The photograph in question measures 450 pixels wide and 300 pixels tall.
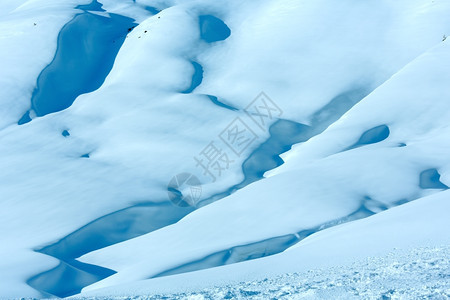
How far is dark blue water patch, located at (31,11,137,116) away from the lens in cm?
888

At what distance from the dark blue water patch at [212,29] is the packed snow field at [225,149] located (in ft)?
0.13

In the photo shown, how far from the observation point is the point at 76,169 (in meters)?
7.04

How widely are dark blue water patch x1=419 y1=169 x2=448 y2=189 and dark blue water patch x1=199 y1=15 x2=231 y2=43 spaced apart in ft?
17.4

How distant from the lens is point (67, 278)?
509cm

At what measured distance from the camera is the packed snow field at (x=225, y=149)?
14.4ft

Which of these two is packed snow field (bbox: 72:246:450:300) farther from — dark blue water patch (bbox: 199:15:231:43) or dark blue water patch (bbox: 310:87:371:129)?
dark blue water patch (bbox: 199:15:231:43)

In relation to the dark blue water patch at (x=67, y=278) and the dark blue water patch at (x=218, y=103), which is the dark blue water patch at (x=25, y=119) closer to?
the dark blue water patch at (x=218, y=103)

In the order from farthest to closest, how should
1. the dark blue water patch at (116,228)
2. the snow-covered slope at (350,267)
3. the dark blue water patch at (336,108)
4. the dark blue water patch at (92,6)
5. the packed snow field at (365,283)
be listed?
1. the dark blue water patch at (92,6)
2. the dark blue water patch at (336,108)
3. the dark blue water patch at (116,228)
4. the snow-covered slope at (350,267)
5. the packed snow field at (365,283)

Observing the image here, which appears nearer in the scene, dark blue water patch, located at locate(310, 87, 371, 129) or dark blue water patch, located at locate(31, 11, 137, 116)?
dark blue water patch, located at locate(310, 87, 371, 129)

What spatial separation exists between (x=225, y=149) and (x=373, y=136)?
6.63ft

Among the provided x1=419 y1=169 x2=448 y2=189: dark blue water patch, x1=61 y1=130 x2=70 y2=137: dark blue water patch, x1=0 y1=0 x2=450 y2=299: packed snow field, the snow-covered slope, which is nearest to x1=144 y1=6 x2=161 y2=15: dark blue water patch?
x1=0 y1=0 x2=450 y2=299: packed snow field

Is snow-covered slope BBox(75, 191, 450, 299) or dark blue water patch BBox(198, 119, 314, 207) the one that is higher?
dark blue water patch BBox(198, 119, 314, 207)

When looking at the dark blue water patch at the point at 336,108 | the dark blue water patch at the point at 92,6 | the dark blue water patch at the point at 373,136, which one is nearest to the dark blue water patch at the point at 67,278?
the dark blue water patch at the point at 373,136

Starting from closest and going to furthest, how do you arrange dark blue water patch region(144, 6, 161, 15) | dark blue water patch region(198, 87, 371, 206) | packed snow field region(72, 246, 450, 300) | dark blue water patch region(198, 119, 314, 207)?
1. packed snow field region(72, 246, 450, 300)
2. dark blue water patch region(198, 119, 314, 207)
3. dark blue water patch region(198, 87, 371, 206)
4. dark blue water patch region(144, 6, 161, 15)
